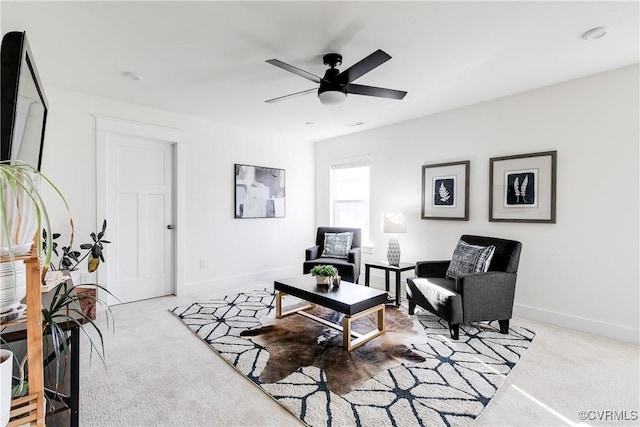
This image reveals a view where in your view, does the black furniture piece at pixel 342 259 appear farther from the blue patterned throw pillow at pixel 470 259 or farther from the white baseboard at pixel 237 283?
the blue patterned throw pillow at pixel 470 259

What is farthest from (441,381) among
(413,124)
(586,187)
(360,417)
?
(413,124)

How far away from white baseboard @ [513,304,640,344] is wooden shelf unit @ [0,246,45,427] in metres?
3.96

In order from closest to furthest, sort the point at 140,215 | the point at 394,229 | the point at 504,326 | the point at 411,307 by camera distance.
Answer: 1. the point at 504,326
2. the point at 411,307
3. the point at 140,215
4. the point at 394,229

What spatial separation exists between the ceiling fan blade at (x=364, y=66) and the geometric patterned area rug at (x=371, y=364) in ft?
7.04

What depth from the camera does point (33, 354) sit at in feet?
2.93

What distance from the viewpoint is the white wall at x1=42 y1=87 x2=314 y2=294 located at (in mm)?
3396

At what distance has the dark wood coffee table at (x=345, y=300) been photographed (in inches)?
103

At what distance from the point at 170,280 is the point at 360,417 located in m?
3.35

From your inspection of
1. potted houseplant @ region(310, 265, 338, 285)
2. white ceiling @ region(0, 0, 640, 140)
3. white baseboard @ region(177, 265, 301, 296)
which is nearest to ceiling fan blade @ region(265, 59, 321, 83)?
white ceiling @ region(0, 0, 640, 140)

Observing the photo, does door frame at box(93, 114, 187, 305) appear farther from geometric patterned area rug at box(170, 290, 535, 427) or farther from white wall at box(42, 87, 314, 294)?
geometric patterned area rug at box(170, 290, 535, 427)

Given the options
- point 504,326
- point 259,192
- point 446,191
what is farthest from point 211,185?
point 504,326

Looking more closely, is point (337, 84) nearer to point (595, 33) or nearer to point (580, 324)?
point (595, 33)

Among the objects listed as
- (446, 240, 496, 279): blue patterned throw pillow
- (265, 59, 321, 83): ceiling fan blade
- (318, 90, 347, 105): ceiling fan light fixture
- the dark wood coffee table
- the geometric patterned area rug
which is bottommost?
the geometric patterned area rug

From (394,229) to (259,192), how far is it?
2.21 m
